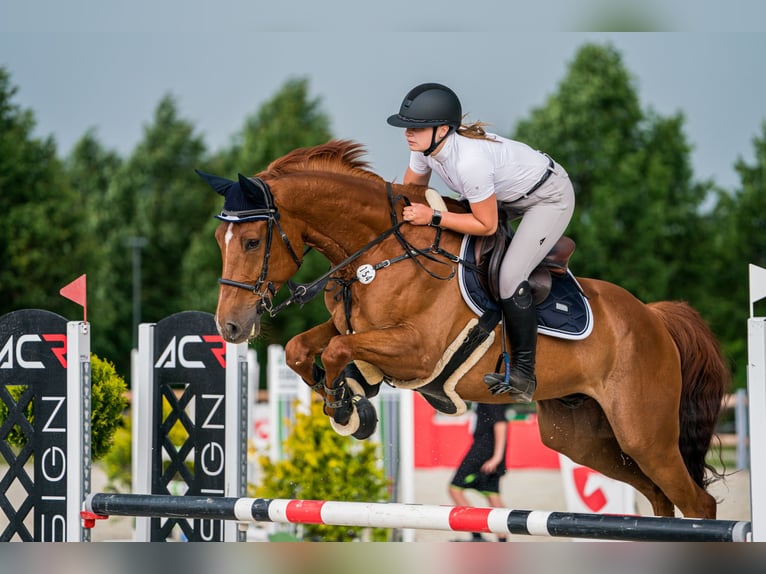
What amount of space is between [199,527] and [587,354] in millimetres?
1852

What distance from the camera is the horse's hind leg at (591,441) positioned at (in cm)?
421

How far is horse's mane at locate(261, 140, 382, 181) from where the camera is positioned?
12.3ft

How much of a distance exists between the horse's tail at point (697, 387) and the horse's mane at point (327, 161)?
58.6 inches

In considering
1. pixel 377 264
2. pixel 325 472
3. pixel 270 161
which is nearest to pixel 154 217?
pixel 270 161

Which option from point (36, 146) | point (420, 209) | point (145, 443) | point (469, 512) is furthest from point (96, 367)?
point (36, 146)

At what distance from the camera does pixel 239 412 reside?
13.9 feet

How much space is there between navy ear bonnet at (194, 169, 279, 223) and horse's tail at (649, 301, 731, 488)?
1.84 meters

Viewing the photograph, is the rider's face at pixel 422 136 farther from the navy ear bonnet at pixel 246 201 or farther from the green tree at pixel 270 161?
the green tree at pixel 270 161

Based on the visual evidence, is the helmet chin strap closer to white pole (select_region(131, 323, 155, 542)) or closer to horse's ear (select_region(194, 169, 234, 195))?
horse's ear (select_region(194, 169, 234, 195))

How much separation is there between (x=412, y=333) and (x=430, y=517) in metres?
0.67

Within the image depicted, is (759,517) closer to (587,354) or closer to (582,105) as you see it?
(587,354)

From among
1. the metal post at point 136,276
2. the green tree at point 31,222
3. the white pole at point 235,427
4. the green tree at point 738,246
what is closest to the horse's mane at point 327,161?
the white pole at point 235,427

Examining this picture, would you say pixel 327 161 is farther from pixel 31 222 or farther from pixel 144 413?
pixel 31 222

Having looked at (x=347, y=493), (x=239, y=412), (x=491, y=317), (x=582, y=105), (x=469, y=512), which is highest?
(x=582, y=105)
